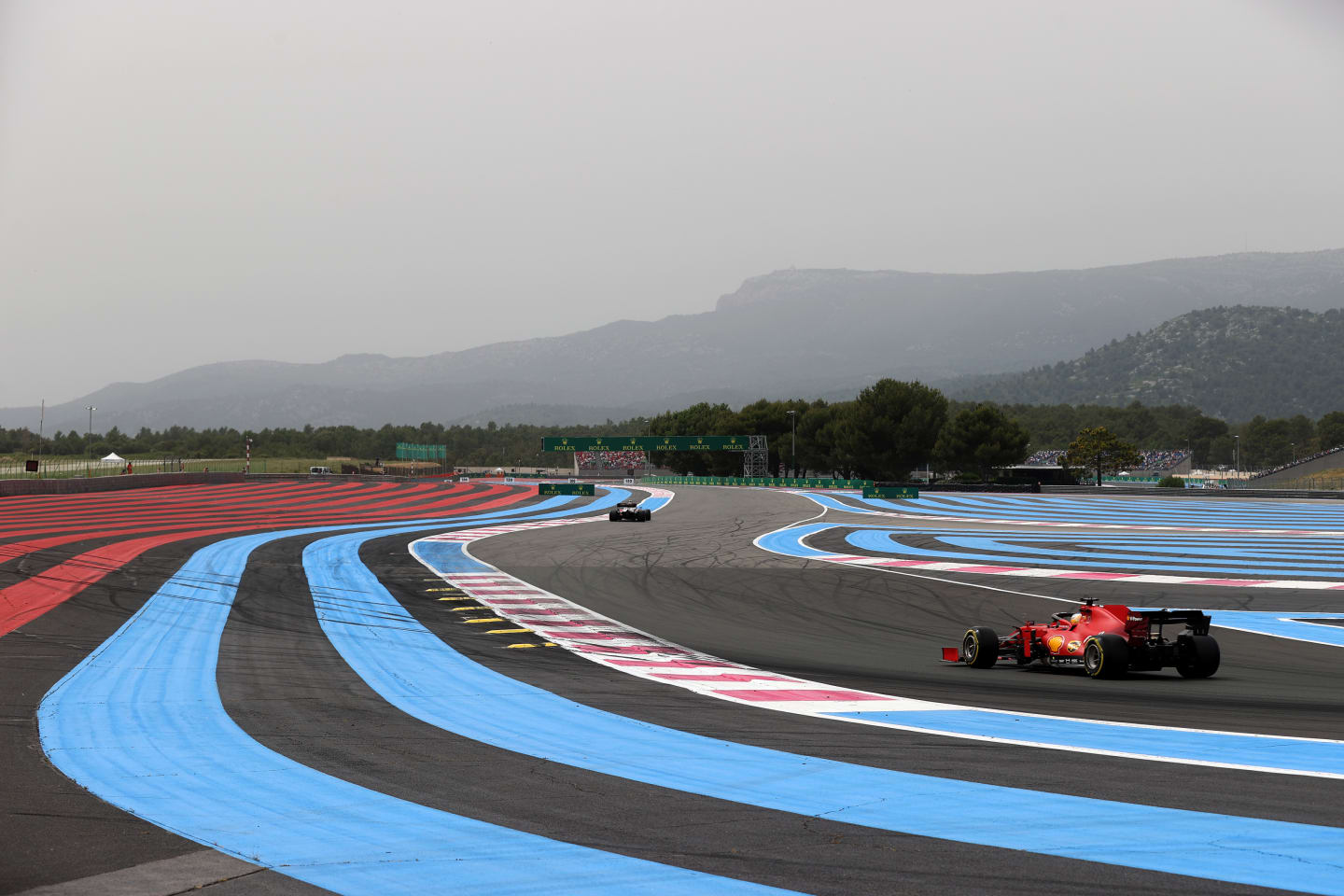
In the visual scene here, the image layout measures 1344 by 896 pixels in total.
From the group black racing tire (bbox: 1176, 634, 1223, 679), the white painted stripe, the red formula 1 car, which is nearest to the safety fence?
the white painted stripe


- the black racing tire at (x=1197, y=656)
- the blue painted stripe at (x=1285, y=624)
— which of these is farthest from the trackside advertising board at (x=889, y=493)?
the black racing tire at (x=1197, y=656)

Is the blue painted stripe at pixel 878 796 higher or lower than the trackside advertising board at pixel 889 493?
higher

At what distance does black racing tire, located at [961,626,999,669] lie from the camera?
12.6 meters

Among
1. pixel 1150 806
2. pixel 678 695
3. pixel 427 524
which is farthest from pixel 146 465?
pixel 1150 806

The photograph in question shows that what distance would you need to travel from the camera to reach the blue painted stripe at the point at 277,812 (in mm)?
5406

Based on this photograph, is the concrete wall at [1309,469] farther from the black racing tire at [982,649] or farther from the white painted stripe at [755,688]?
the white painted stripe at [755,688]

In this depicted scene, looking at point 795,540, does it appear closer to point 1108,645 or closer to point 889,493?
point 1108,645

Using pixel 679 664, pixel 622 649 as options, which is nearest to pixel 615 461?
pixel 622 649

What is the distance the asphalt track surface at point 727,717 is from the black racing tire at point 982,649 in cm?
31

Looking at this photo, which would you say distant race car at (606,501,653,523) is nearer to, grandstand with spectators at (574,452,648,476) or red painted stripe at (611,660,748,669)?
red painted stripe at (611,660,748,669)

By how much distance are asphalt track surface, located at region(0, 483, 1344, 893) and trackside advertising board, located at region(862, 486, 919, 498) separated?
47408mm

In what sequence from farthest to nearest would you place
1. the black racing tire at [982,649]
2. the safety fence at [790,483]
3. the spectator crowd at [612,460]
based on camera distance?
the spectator crowd at [612,460], the safety fence at [790,483], the black racing tire at [982,649]

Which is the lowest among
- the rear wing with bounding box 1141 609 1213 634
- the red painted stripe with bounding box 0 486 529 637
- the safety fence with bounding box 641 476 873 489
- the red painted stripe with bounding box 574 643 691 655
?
the safety fence with bounding box 641 476 873 489

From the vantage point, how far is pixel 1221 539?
115ft
